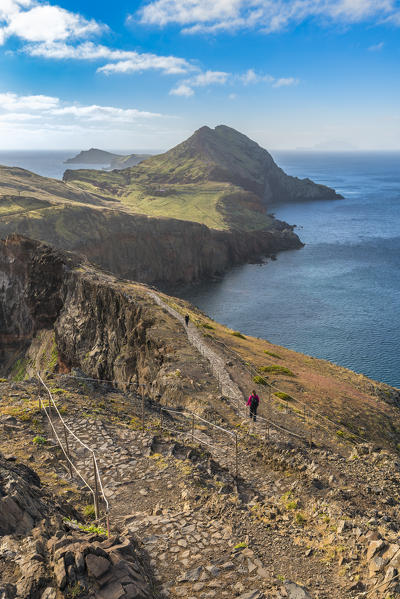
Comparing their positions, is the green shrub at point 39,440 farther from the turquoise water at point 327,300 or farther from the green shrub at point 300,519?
the turquoise water at point 327,300

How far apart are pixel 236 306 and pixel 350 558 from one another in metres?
87.3

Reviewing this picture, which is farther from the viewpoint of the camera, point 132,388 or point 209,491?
point 132,388

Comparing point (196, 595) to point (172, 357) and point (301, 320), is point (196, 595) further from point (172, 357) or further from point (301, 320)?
point (301, 320)

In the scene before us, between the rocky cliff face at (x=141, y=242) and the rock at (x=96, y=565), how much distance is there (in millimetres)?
103616

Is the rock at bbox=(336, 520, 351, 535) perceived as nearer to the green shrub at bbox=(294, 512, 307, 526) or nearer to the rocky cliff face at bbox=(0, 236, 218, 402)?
the green shrub at bbox=(294, 512, 307, 526)

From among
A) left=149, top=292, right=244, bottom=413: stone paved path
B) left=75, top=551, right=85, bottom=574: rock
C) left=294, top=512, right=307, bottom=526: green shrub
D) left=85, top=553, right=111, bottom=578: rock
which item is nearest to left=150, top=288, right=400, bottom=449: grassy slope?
left=149, top=292, right=244, bottom=413: stone paved path

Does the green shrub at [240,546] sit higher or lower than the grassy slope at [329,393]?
higher

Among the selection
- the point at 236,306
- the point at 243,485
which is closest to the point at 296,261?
the point at 236,306

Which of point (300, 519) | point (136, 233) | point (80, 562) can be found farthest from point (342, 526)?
point (136, 233)

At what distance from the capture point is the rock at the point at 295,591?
379 inches

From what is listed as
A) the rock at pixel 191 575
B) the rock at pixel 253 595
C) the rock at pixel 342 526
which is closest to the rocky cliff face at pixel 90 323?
the rock at pixel 342 526

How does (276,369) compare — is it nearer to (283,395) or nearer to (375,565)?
(283,395)

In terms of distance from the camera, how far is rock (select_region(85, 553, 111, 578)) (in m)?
8.31

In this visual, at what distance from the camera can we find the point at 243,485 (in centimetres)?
1611
